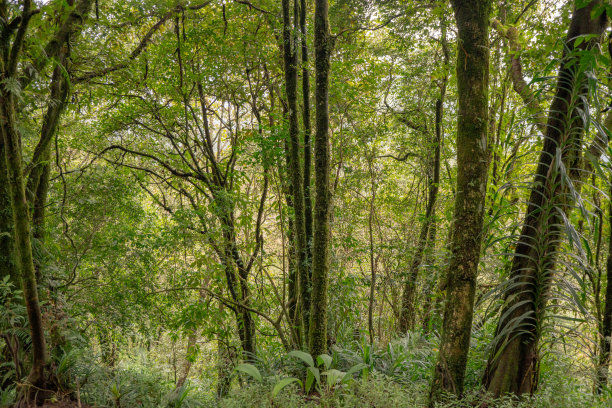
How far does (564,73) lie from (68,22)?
12.3ft

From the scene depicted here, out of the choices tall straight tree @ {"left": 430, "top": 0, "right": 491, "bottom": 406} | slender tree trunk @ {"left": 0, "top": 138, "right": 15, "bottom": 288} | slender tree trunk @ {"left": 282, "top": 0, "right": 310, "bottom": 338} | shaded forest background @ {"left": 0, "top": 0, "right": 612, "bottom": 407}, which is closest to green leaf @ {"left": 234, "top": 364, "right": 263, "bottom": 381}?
shaded forest background @ {"left": 0, "top": 0, "right": 612, "bottom": 407}

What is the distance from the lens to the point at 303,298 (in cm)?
386

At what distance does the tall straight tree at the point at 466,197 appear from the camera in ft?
7.34

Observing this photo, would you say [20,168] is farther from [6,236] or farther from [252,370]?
[252,370]

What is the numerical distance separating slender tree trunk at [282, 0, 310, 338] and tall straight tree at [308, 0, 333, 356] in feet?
1.84

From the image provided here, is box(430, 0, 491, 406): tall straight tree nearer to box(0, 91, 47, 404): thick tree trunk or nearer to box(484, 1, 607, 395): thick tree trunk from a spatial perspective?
box(484, 1, 607, 395): thick tree trunk

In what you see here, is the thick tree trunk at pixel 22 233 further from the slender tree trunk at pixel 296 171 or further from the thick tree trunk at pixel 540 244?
the thick tree trunk at pixel 540 244

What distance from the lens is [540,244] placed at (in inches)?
91.0

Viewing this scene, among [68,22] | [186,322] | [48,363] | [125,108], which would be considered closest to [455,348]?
[48,363]

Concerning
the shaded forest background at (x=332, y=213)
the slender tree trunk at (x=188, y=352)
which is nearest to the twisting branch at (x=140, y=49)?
the shaded forest background at (x=332, y=213)

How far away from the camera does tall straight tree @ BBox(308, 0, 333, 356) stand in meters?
3.01

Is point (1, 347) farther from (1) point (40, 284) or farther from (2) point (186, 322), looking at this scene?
(2) point (186, 322)

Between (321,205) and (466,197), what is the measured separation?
1.17 m

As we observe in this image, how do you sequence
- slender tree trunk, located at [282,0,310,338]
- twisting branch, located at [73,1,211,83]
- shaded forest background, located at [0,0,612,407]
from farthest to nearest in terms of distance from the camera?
twisting branch, located at [73,1,211,83], slender tree trunk, located at [282,0,310,338], shaded forest background, located at [0,0,612,407]
